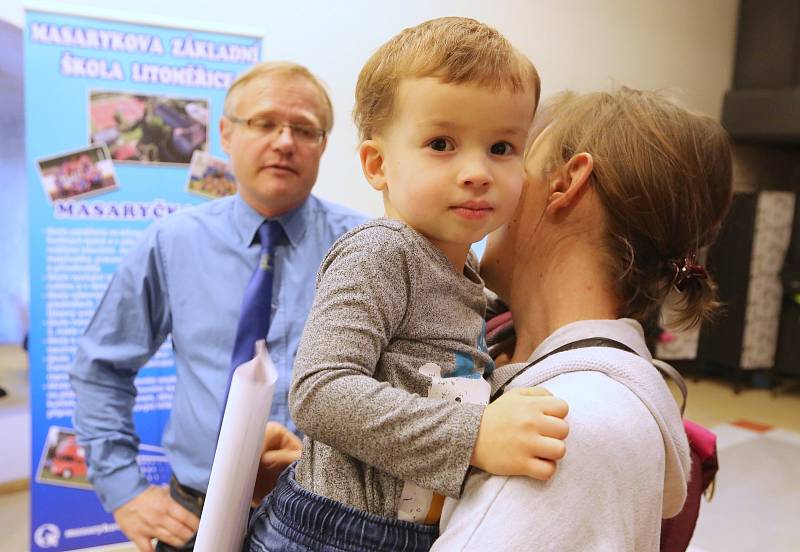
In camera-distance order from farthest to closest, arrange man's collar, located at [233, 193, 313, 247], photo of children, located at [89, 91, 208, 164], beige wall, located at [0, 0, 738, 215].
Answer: beige wall, located at [0, 0, 738, 215], photo of children, located at [89, 91, 208, 164], man's collar, located at [233, 193, 313, 247]

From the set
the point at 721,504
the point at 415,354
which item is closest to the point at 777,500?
the point at 721,504

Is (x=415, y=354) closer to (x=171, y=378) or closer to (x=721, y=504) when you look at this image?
(x=171, y=378)

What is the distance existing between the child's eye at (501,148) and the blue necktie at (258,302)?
1.15 meters

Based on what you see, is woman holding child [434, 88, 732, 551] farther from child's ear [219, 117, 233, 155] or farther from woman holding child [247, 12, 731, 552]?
child's ear [219, 117, 233, 155]

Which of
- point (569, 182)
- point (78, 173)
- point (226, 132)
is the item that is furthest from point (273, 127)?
point (569, 182)

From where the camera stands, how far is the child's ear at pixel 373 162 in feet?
3.34

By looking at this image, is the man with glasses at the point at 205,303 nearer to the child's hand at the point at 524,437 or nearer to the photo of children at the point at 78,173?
the photo of children at the point at 78,173

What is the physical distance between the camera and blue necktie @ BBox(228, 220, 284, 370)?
1931 millimetres

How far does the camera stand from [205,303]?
211cm

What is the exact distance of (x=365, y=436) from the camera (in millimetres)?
807

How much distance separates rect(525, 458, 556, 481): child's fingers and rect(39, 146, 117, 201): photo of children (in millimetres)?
2719

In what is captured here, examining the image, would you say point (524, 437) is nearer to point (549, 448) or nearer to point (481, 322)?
point (549, 448)

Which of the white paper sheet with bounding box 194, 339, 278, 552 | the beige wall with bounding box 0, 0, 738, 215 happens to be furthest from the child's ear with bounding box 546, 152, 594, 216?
the beige wall with bounding box 0, 0, 738, 215

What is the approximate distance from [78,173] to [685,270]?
8.55 ft
